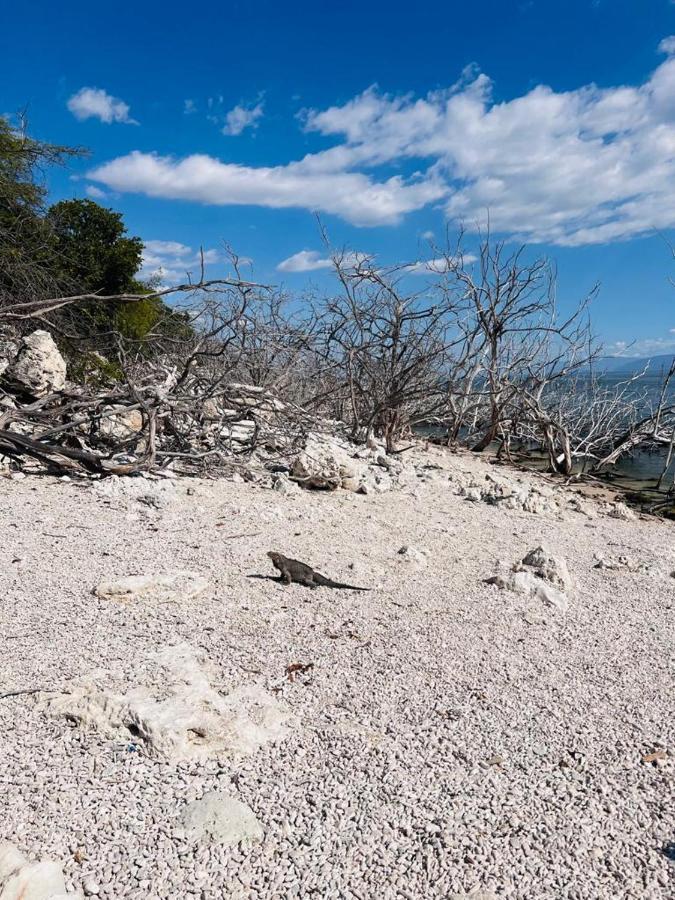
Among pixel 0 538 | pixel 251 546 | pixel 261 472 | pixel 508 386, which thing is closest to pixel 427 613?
pixel 251 546

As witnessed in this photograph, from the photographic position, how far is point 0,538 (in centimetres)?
372

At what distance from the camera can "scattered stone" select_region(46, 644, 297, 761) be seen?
203 centimetres

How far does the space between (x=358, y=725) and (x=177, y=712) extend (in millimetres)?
618

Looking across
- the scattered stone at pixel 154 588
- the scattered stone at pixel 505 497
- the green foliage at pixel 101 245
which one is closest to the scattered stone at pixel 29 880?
the scattered stone at pixel 154 588

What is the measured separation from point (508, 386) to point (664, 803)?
8.24 metres

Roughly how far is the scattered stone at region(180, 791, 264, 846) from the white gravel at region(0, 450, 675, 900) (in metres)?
0.03

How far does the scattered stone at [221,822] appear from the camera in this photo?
170 centimetres

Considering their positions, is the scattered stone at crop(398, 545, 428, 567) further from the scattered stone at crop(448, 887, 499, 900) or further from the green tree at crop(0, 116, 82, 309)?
the green tree at crop(0, 116, 82, 309)

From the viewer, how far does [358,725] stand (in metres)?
2.26

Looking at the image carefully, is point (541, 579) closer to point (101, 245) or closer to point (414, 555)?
point (414, 555)

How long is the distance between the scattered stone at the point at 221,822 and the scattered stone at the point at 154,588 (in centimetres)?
137

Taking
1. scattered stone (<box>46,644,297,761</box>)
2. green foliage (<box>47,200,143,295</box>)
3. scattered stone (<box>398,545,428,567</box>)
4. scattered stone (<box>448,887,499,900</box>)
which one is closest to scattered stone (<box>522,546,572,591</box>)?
scattered stone (<box>398,545,428,567</box>)

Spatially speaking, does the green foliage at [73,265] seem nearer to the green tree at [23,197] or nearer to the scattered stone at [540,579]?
the green tree at [23,197]

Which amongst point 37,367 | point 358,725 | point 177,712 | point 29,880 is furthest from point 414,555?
point 37,367
